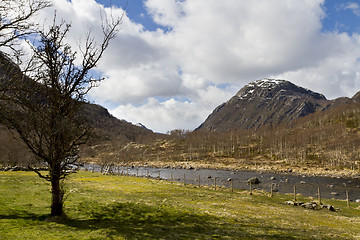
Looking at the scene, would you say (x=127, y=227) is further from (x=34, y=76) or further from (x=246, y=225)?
(x=34, y=76)

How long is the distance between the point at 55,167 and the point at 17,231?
3.96 meters

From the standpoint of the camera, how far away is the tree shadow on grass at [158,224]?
11938 millimetres

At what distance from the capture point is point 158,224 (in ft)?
46.1

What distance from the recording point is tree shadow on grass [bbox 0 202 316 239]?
11.9m

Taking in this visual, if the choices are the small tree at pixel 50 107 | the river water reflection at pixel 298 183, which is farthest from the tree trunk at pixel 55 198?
the river water reflection at pixel 298 183

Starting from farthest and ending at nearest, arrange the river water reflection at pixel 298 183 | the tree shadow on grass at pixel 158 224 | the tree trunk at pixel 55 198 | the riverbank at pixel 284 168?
the riverbank at pixel 284 168 → the river water reflection at pixel 298 183 → the tree trunk at pixel 55 198 → the tree shadow on grass at pixel 158 224

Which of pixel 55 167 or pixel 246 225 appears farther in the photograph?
pixel 246 225

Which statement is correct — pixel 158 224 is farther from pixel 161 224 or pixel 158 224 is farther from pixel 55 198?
pixel 55 198

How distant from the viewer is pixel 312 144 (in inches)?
6531

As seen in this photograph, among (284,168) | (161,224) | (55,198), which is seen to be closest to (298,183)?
(284,168)

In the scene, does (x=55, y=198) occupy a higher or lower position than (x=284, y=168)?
higher

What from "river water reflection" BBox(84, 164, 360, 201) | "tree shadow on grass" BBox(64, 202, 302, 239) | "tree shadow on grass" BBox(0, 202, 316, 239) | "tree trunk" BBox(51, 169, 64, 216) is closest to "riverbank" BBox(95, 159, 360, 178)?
"river water reflection" BBox(84, 164, 360, 201)

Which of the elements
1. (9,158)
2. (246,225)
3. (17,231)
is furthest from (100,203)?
(9,158)

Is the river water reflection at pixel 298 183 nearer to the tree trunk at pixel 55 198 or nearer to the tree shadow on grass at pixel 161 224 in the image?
the tree shadow on grass at pixel 161 224
